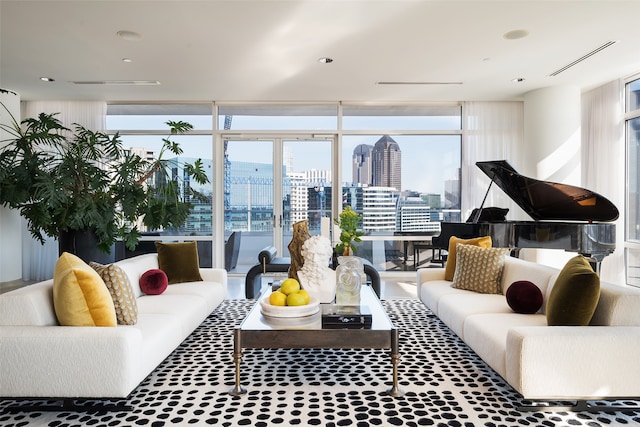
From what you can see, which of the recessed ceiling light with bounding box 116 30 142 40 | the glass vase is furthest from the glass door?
the glass vase

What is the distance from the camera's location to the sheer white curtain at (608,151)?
5879 mm

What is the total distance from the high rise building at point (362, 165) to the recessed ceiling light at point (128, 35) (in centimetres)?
377

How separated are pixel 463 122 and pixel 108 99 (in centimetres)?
562

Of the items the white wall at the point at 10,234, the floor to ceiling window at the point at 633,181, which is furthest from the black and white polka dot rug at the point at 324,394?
the white wall at the point at 10,234

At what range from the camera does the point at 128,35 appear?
417cm

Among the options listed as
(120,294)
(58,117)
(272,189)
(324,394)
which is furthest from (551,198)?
(58,117)

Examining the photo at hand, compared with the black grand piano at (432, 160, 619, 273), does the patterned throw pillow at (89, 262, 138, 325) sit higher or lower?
lower

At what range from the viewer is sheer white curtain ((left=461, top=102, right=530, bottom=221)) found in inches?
271

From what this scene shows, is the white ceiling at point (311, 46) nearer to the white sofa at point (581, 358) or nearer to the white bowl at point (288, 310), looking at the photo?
the white bowl at point (288, 310)

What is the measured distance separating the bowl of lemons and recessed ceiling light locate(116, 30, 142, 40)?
116 inches

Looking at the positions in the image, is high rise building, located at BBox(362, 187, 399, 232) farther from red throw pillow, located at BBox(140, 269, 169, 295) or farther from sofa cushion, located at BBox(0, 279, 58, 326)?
sofa cushion, located at BBox(0, 279, 58, 326)

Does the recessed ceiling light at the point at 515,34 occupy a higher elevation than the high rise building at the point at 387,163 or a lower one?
higher

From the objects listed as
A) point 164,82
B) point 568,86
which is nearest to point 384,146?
point 568,86

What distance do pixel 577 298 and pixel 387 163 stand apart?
4.82 metres
